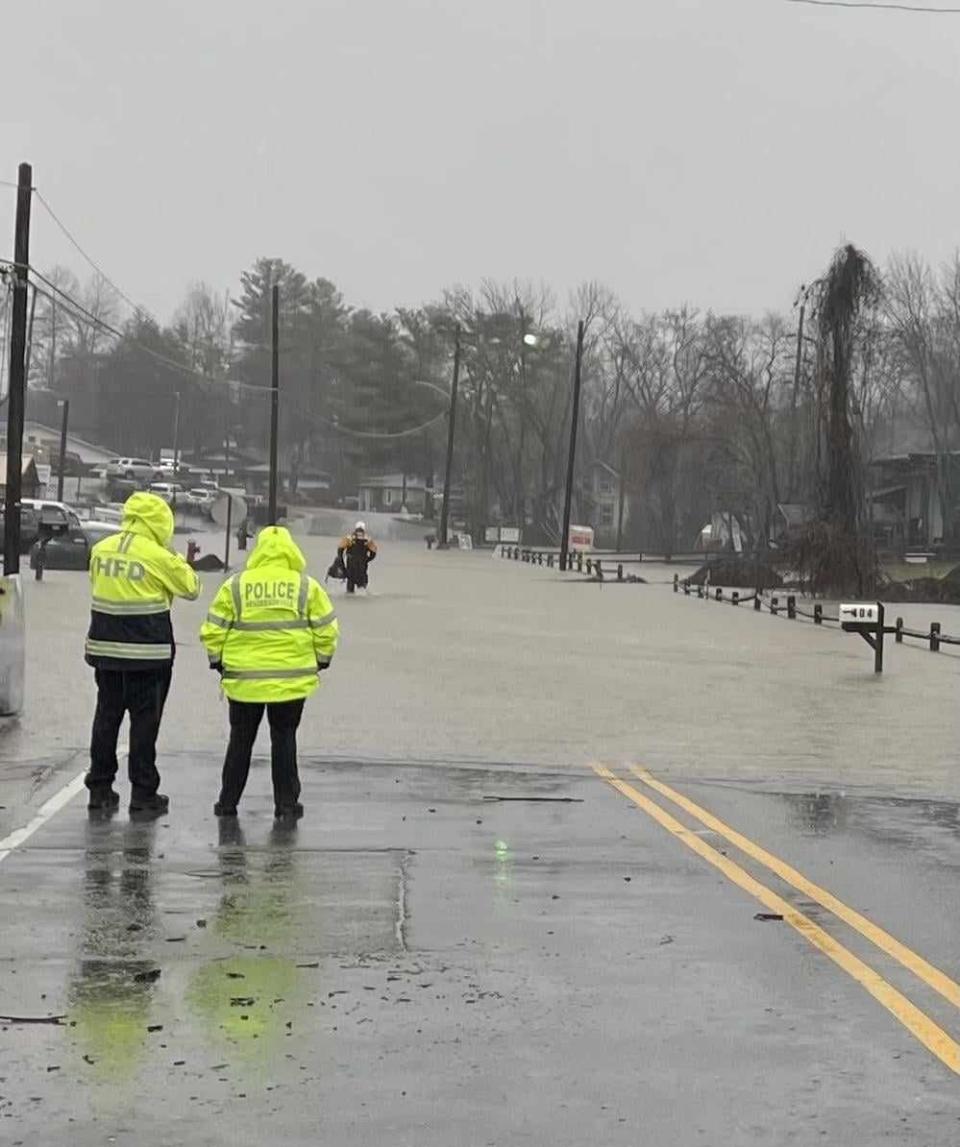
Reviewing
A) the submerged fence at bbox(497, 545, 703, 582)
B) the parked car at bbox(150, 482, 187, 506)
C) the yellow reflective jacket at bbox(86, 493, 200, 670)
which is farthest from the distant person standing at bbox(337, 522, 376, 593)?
the parked car at bbox(150, 482, 187, 506)

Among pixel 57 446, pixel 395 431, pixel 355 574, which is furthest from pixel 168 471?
pixel 355 574

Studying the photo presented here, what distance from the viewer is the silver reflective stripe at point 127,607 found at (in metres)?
11.0

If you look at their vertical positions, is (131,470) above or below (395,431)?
below

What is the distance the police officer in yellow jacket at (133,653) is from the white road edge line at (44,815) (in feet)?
0.95

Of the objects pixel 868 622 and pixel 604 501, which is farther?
pixel 604 501

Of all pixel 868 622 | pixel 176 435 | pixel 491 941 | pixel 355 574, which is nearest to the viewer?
pixel 491 941

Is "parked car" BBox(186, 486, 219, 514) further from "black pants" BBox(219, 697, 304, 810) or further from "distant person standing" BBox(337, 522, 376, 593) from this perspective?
"black pants" BBox(219, 697, 304, 810)

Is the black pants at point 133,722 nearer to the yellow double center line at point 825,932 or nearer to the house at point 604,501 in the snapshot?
the yellow double center line at point 825,932

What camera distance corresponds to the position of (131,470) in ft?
383

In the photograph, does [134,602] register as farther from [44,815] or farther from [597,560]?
[597,560]

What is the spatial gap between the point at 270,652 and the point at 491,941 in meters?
3.44

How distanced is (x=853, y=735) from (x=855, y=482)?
38343 mm

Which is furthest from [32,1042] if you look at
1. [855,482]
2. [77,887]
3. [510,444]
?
[510,444]

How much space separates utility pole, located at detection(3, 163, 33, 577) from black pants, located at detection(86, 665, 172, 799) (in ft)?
43.6
